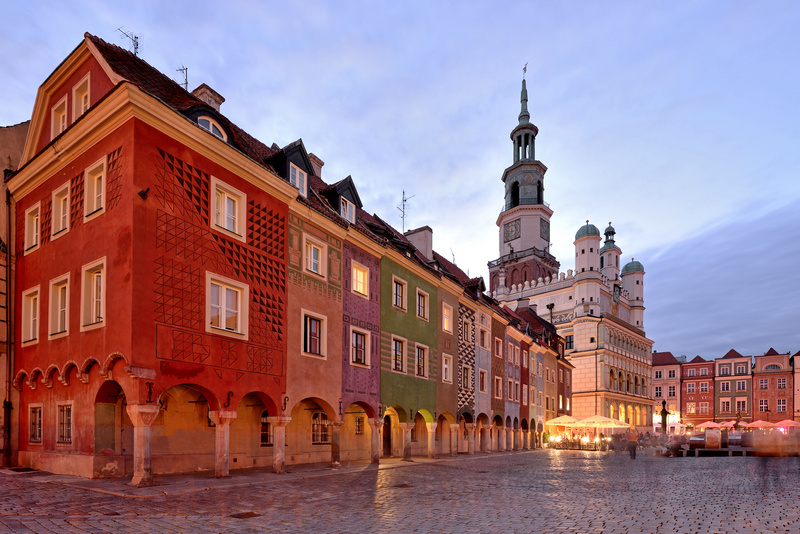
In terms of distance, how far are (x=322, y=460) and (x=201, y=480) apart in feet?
27.2

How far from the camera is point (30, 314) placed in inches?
762

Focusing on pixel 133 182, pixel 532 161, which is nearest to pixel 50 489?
pixel 133 182

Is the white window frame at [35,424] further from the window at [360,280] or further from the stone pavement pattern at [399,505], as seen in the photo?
the window at [360,280]

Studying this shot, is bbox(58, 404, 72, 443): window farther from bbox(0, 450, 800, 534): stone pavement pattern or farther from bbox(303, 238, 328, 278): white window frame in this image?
bbox(303, 238, 328, 278): white window frame

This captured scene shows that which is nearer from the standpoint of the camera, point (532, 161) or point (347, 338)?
point (347, 338)

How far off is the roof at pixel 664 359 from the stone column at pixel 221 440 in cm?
A: 10171

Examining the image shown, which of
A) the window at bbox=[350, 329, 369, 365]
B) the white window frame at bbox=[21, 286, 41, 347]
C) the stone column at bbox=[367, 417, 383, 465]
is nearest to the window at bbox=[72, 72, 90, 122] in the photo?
the white window frame at bbox=[21, 286, 41, 347]

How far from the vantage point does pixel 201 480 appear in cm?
1566

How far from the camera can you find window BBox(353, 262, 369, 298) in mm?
24105

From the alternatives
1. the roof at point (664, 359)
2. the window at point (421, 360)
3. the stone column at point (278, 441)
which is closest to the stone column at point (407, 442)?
the window at point (421, 360)

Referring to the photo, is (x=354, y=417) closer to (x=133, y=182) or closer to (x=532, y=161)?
(x=133, y=182)

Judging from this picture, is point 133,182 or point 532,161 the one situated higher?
point 532,161

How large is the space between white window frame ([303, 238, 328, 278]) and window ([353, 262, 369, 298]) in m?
2.27

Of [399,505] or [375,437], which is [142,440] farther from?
[375,437]
